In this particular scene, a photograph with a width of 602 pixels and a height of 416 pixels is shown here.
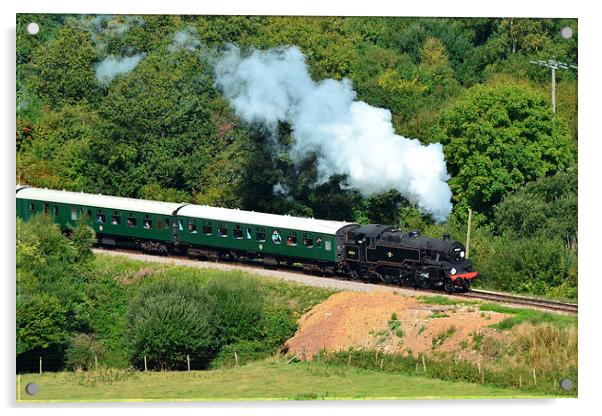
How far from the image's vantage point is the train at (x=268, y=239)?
125 ft

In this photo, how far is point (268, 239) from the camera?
39.8 metres

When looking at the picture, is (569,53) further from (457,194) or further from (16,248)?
(16,248)

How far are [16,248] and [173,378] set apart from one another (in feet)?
16.0

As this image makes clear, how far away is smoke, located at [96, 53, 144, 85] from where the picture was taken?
37.8 m

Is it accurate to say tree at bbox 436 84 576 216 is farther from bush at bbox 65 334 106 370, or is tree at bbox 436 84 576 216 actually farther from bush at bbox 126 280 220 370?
bush at bbox 65 334 106 370

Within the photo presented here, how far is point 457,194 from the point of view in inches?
1518

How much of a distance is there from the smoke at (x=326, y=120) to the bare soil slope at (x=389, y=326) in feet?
9.41

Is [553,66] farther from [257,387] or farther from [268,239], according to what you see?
[257,387]

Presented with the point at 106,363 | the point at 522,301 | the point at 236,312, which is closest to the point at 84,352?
the point at 106,363

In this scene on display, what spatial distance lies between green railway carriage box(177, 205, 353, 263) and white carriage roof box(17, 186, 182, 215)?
1.56 feet

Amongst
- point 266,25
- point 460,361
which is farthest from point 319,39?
point 460,361

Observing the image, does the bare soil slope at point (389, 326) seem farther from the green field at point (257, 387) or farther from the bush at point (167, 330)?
the bush at point (167, 330)

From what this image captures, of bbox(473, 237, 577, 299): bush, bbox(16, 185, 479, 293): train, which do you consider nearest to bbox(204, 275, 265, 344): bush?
bbox(16, 185, 479, 293): train

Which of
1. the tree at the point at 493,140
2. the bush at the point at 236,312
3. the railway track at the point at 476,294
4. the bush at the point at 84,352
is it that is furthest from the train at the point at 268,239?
the bush at the point at 84,352
